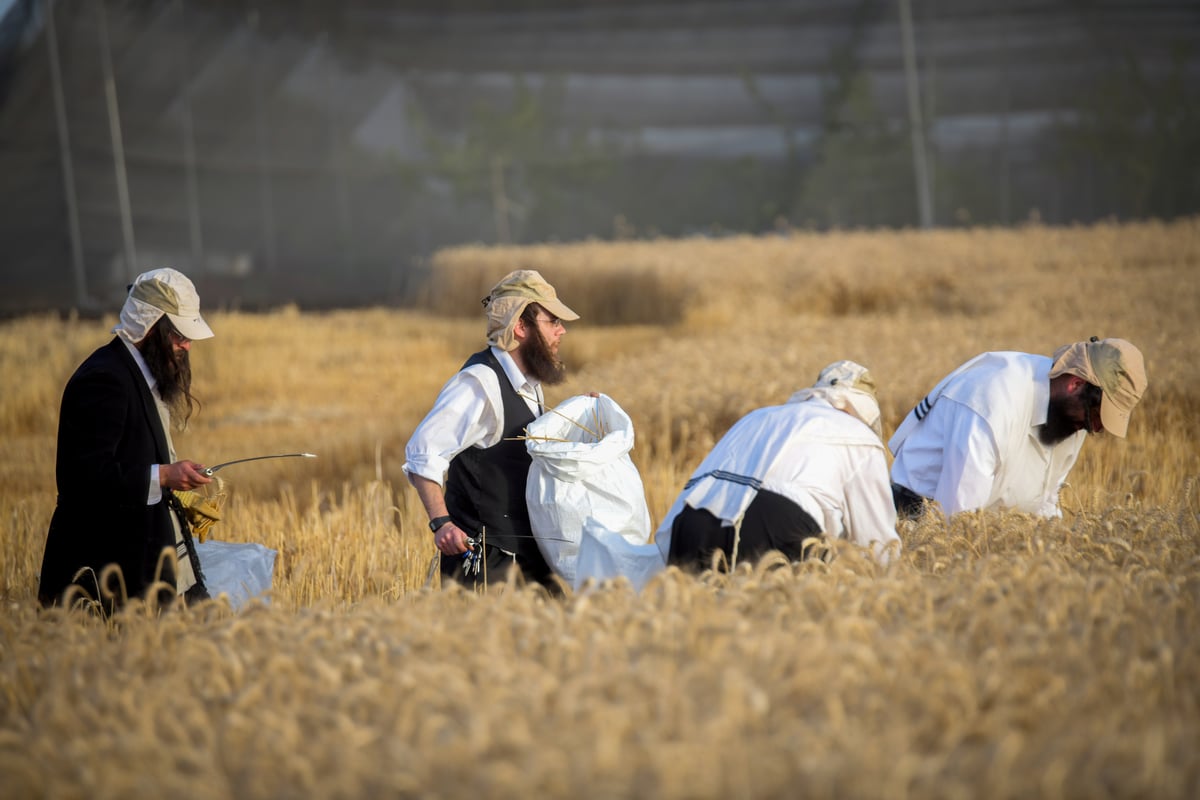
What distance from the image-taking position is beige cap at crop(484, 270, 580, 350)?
468cm

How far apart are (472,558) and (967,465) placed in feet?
6.74

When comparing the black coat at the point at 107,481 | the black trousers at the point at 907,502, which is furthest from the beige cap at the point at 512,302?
the black trousers at the point at 907,502

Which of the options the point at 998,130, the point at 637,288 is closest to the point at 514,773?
the point at 637,288

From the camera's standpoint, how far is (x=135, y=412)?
14.5ft

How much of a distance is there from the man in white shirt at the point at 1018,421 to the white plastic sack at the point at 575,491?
1.39 m

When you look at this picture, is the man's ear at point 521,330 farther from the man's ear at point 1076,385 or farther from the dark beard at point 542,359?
the man's ear at point 1076,385

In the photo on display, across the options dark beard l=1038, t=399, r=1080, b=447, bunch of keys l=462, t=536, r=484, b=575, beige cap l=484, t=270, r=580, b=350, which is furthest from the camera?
dark beard l=1038, t=399, r=1080, b=447

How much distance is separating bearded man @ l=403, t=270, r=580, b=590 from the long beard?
887mm

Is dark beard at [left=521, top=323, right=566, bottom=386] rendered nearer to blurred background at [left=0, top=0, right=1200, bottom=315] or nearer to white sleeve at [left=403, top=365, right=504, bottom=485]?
white sleeve at [left=403, top=365, right=504, bottom=485]

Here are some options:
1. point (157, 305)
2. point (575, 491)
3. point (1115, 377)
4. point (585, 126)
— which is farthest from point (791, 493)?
point (585, 126)

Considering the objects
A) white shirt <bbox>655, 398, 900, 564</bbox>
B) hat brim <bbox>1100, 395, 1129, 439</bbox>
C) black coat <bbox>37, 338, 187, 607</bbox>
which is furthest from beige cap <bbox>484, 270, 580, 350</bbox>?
hat brim <bbox>1100, 395, 1129, 439</bbox>

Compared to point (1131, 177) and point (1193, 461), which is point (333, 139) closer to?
point (1131, 177)

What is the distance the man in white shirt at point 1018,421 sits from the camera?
5.02 meters

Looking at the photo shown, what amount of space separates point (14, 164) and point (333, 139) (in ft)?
48.6
